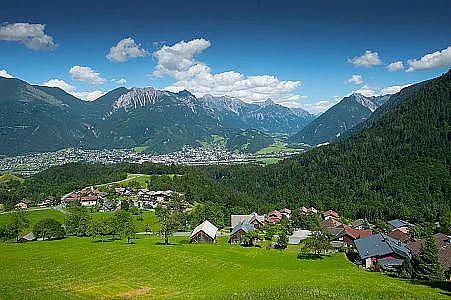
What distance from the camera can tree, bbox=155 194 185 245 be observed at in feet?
256

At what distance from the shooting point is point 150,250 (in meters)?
61.4

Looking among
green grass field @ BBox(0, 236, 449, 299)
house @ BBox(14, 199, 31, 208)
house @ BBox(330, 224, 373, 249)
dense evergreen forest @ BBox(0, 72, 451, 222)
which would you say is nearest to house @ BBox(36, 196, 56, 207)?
house @ BBox(14, 199, 31, 208)

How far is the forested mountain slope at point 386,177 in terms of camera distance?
433 ft

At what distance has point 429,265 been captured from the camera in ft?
156

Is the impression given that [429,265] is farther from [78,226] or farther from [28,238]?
[28,238]

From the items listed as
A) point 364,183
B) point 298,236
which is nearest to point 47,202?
point 298,236

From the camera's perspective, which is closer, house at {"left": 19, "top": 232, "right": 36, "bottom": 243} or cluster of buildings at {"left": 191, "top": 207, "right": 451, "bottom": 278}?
cluster of buildings at {"left": 191, "top": 207, "right": 451, "bottom": 278}

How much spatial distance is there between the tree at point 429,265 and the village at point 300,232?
3.24 meters

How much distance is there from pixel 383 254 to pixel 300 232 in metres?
35.4

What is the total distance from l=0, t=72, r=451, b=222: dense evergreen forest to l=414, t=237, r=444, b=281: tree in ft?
216

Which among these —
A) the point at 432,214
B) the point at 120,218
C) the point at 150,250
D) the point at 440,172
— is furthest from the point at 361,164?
the point at 150,250

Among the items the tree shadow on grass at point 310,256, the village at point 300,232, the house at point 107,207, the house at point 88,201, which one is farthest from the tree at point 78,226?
the house at point 88,201

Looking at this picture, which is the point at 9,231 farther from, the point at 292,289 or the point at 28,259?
the point at 292,289

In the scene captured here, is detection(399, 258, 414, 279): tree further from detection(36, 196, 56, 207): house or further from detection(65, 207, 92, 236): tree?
detection(36, 196, 56, 207): house
